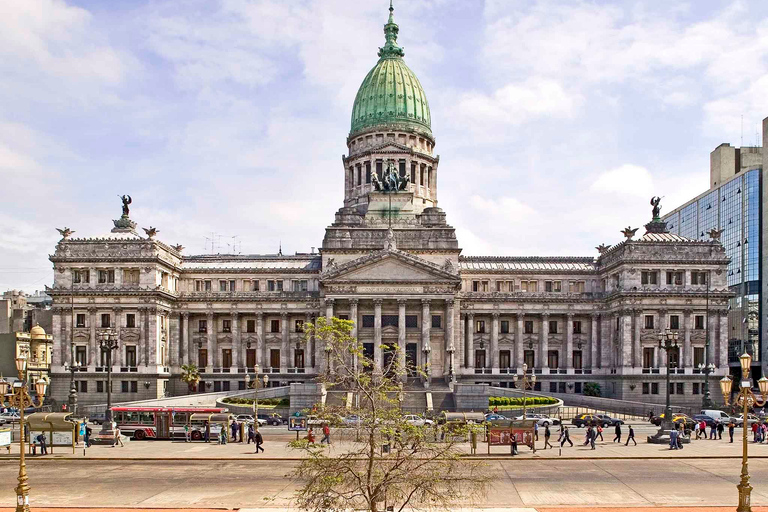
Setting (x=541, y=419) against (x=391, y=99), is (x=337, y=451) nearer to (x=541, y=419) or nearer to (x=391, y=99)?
(x=541, y=419)

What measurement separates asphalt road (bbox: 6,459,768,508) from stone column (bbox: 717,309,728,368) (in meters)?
49.7

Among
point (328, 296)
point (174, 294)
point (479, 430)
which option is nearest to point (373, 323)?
point (328, 296)

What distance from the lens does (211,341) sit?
341ft

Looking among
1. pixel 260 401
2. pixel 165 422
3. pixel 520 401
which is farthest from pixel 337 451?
pixel 520 401

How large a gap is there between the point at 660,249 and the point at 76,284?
76.1m

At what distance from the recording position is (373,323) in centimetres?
9894

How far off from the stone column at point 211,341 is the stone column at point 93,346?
47.5 ft

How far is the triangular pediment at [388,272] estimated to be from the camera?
96.9m

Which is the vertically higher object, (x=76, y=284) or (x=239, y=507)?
(x=76, y=284)

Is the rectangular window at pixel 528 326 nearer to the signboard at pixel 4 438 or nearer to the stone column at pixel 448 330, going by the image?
the stone column at pixel 448 330

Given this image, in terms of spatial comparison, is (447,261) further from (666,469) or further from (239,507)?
(239,507)

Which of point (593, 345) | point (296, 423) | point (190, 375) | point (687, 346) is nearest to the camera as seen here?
point (296, 423)

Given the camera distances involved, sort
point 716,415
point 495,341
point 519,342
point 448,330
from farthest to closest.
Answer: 1. point 495,341
2. point 519,342
3. point 448,330
4. point 716,415

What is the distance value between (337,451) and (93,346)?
5696 cm
